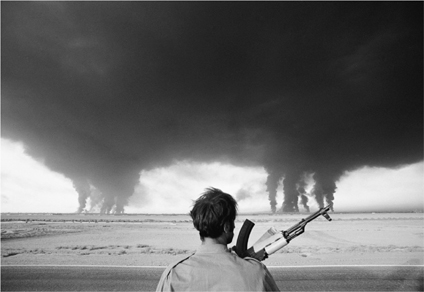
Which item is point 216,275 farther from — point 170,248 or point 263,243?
point 170,248

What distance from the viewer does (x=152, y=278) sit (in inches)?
358

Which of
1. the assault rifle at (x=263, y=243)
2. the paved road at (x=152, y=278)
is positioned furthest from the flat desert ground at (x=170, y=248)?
the paved road at (x=152, y=278)

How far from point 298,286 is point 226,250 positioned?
7363 millimetres

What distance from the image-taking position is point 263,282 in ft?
5.72

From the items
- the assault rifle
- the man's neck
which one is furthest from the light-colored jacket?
the assault rifle

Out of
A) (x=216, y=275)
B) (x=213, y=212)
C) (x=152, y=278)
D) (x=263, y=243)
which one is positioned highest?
(x=213, y=212)

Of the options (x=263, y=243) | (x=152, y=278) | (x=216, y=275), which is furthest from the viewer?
(x=152, y=278)

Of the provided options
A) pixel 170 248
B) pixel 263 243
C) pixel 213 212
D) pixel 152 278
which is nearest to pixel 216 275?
pixel 213 212

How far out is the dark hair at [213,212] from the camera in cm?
197

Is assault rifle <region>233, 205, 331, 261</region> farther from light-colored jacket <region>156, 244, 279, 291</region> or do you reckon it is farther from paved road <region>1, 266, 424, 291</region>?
paved road <region>1, 266, 424, 291</region>

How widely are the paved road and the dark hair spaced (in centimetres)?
694

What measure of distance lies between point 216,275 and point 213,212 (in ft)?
1.45

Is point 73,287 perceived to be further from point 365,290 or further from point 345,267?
point 345,267

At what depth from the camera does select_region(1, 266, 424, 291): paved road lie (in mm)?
7863
